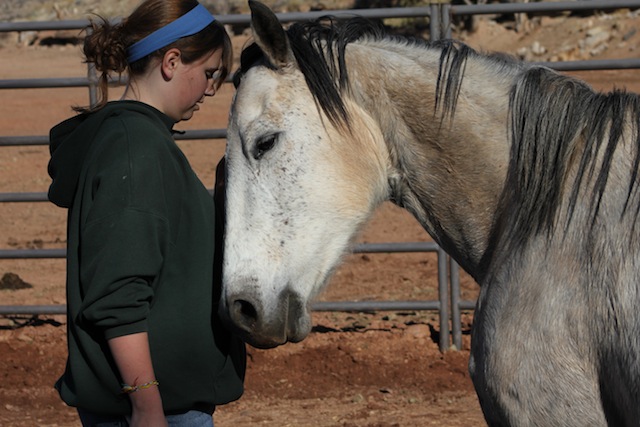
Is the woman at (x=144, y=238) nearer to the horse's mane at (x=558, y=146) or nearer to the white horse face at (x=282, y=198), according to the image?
the white horse face at (x=282, y=198)

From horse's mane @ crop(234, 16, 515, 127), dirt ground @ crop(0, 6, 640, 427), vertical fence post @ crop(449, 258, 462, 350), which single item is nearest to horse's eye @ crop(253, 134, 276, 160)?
horse's mane @ crop(234, 16, 515, 127)

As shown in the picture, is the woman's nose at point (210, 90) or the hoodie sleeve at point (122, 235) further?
the woman's nose at point (210, 90)

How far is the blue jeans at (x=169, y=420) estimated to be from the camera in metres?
2.32

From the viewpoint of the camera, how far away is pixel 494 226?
2566 mm

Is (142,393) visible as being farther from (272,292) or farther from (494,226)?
(494,226)

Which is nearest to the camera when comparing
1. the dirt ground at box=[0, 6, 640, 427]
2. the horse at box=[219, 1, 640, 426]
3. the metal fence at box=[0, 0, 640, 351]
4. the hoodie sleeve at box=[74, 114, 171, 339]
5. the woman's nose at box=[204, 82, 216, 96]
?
the hoodie sleeve at box=[74, 114, 171, 339]

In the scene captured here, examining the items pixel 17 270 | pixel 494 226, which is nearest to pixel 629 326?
pixel 494 226

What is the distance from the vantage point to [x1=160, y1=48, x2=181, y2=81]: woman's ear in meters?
2.35

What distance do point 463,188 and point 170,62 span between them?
848 millimetres

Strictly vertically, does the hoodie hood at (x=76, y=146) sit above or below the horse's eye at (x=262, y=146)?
above

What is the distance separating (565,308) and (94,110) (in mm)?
1268

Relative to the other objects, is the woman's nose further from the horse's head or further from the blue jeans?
the blue jeans

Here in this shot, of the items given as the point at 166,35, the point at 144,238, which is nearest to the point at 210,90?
the point at 166,35

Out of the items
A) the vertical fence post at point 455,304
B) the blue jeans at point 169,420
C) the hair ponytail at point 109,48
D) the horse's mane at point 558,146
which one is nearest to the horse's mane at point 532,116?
the horse's mane at point 558,146
